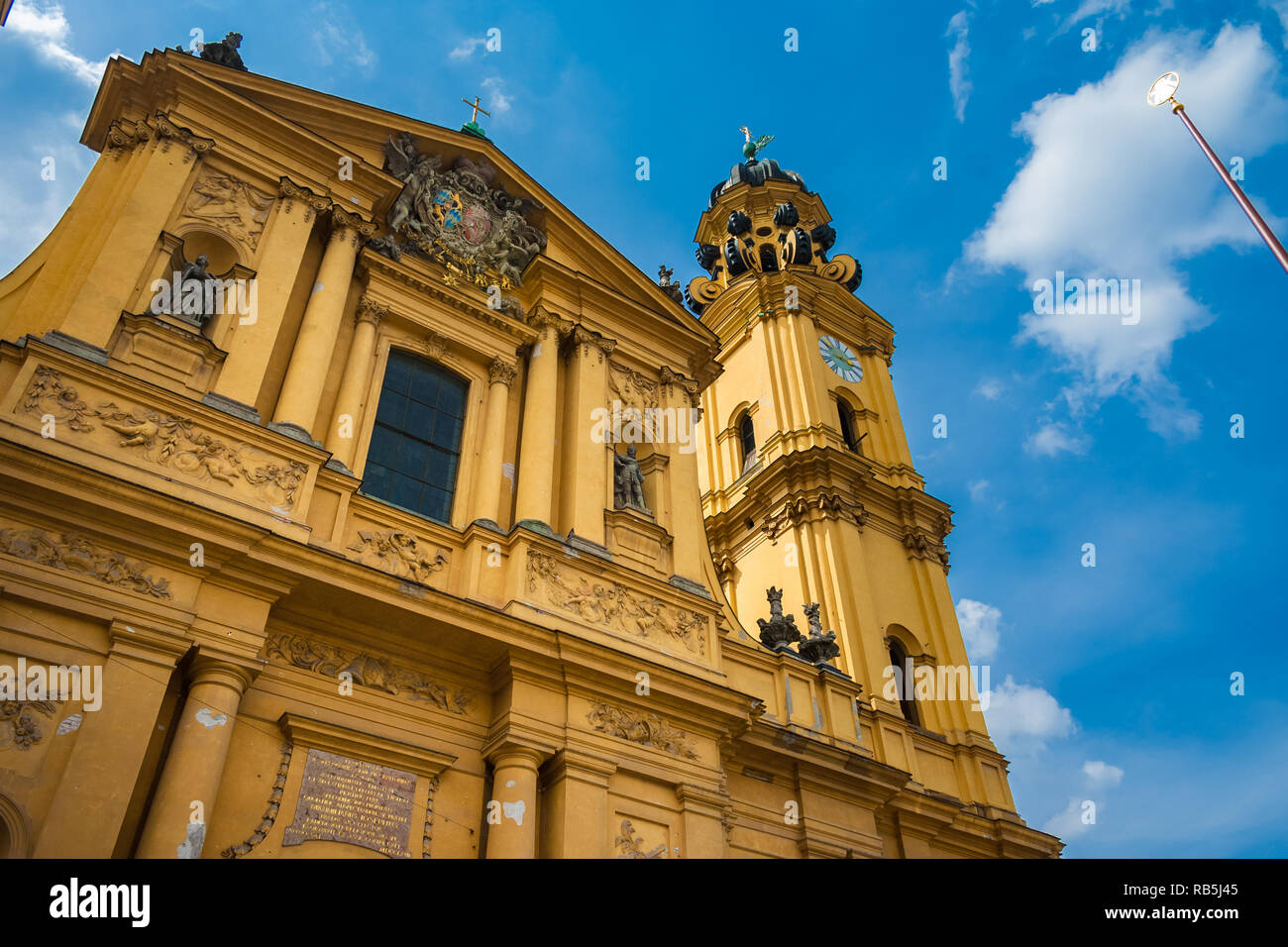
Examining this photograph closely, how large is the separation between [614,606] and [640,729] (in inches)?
54.7

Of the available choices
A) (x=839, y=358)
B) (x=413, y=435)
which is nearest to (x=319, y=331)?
(x=413, y=435)

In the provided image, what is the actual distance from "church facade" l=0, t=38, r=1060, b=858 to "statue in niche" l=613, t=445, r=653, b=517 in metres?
0.06

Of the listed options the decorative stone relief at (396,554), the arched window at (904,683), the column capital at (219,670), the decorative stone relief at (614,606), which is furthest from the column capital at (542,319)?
the arched window at (904,683)

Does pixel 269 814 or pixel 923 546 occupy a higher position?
pixel 923 546

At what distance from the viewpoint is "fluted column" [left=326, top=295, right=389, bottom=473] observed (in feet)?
35.8

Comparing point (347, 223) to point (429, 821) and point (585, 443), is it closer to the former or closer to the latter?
point (585, 443)

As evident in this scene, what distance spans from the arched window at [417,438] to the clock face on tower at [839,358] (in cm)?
1103

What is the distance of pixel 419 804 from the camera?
923 cm

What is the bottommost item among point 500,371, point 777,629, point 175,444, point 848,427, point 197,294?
point 175,444

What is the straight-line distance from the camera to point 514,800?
9.32 metres

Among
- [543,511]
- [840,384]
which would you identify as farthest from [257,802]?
[840,384]

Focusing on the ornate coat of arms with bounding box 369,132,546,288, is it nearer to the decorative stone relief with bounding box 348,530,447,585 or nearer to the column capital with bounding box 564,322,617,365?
the column capital with bounding box 564,322,617,365

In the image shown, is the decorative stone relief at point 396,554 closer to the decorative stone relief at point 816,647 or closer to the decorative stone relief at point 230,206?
the decorative stone relief at point 230,206
